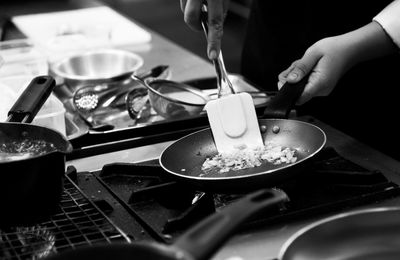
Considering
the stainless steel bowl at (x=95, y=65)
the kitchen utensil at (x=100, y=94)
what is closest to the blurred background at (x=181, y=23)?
the stainless steel bowl at (x=95, y=65)

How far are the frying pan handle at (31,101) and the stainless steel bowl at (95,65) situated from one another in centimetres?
54

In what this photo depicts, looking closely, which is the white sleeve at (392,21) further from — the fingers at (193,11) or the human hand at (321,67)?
the fingers at (193,11)

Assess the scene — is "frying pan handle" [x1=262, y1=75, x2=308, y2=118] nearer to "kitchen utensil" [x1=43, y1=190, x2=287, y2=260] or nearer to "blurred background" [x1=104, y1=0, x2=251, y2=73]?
"kitchen utensil" [x1=43, y1=190, x2=287, y2=260]

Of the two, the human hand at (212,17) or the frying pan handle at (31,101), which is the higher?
the human hand at (212,17)

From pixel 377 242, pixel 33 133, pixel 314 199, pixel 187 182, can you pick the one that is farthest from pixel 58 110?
pixel 377 242

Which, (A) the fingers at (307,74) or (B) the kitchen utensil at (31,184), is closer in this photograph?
(B) the kitchen utensil at (31,184)

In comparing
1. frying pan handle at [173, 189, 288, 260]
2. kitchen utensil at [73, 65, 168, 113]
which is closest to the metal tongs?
kitchen utensil at [73, 65, 168, 113]

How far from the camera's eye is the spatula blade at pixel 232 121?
1.46 metres

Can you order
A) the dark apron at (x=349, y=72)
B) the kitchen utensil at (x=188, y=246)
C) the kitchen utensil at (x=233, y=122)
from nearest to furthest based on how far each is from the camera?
the kitchen utensil at (x=188, y=246) < the kitchen utensil at (x=233, y=122) < the dark apron at (x=349, y=72)

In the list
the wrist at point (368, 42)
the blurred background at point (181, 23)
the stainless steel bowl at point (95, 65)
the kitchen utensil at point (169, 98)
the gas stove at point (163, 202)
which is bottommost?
the blurred background at point (181, 23)

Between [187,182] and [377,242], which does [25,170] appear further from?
[377,242]

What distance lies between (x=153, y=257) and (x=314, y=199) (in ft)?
1.72

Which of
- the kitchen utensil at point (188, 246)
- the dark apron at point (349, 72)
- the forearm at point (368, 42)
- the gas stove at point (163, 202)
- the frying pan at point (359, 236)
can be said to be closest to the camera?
the kitchen utensil at point (188, 246)

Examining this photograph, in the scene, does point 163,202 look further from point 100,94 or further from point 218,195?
point 100,94
